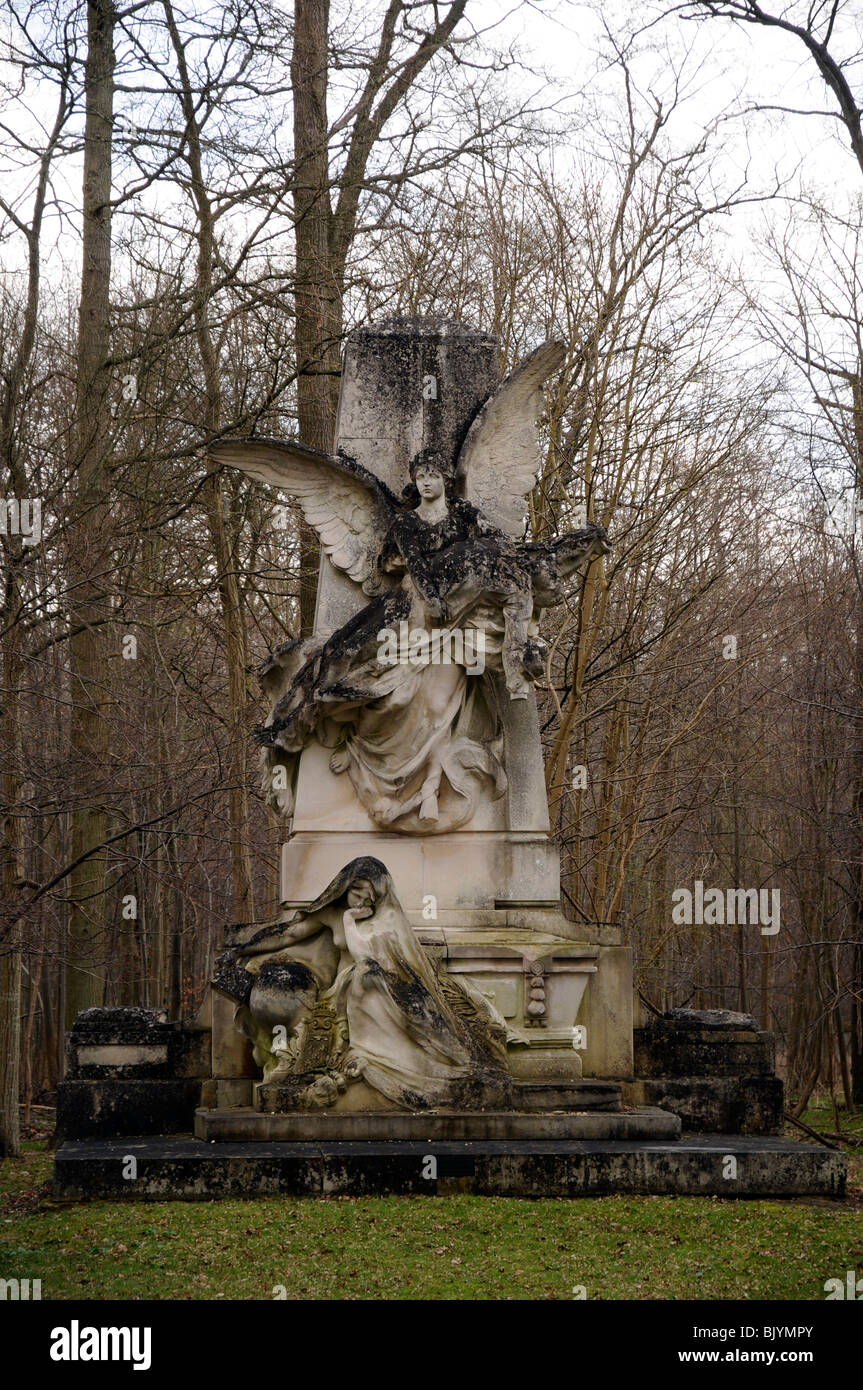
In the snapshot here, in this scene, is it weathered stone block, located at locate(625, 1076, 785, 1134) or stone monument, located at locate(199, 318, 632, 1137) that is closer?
stone monument, located at locate(199, 318, 632, 1137)

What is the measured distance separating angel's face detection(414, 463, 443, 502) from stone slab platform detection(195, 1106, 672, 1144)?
13.9 ft

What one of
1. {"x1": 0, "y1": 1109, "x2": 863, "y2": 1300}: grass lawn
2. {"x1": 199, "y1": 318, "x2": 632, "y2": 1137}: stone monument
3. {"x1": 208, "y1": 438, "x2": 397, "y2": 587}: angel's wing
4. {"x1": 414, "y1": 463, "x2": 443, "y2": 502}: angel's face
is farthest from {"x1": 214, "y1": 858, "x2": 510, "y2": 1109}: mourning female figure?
{"x1": 414, "y1": 463, "x2": 443, "y2": 502}: angel's face

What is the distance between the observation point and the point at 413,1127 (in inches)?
380

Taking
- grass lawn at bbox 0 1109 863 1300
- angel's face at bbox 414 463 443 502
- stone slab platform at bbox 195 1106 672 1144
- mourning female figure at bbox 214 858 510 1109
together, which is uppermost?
angel's face at bbox 414 463 443 502

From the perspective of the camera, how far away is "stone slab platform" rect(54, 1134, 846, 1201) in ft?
29.2

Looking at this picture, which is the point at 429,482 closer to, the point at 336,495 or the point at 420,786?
the point at 336,495

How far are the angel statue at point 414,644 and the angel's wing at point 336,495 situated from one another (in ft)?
0.03

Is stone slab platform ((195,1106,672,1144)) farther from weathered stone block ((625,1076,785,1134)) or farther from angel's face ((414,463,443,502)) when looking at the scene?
angel's face ((414,463,443,502))

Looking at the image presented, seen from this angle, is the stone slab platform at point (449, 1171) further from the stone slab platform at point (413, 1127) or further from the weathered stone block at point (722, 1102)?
the weathered stone block at point (722, 1102)

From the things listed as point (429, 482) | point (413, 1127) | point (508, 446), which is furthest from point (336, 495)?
point (413, 1127)

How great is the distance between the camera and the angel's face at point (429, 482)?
1153 cm

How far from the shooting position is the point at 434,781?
11234 millimetres

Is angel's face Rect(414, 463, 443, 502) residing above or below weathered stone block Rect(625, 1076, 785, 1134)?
above

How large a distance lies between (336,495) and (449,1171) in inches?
200
